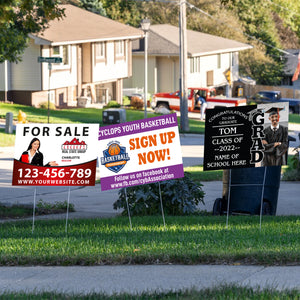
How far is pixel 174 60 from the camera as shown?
60.9 m

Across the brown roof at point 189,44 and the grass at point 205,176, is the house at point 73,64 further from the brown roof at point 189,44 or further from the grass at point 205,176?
the grass at point 205,176

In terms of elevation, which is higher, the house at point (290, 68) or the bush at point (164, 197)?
the house at point (290, 68)

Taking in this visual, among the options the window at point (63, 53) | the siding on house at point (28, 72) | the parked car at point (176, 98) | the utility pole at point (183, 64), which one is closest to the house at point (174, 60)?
the parked car at point (176, 98)

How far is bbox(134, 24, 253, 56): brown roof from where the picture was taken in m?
59.8

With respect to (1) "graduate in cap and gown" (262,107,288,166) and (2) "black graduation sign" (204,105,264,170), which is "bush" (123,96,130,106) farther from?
(1) "graduate in cap and gown" (262,107,288,166)

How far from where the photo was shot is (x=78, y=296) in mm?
6137

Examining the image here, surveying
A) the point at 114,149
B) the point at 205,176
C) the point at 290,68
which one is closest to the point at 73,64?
the point at 205,176

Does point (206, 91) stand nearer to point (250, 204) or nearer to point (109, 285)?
point (250, 204)

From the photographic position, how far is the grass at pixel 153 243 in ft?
24.6

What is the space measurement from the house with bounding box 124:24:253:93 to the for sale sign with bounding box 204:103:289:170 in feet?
162

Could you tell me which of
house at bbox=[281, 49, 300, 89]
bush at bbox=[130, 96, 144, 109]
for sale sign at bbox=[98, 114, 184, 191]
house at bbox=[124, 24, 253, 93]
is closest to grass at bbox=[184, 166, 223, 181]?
for sale sign at bbox=[98, 114, 184, 191]

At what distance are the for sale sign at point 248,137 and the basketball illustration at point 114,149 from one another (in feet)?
4.08

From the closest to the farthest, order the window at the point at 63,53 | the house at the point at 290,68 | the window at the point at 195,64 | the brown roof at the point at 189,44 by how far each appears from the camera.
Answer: the window at the point at 63,53 → the brown roof at the point at 189,44 → the window at the point at 195,64 → the house at the point at 290,68

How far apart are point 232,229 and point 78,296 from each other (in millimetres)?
3946
